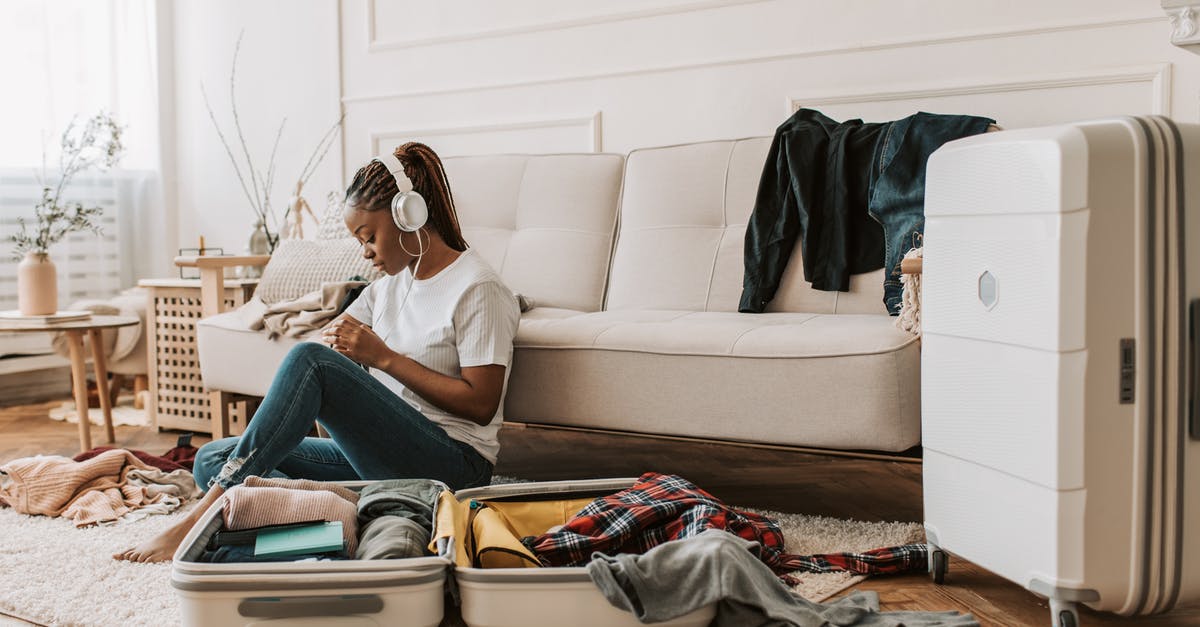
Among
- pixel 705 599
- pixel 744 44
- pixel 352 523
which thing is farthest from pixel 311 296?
pixel 705 599

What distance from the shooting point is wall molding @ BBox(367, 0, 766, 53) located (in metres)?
3.35

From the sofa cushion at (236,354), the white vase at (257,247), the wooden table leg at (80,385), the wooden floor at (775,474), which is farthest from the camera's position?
the white vase at (257,247)

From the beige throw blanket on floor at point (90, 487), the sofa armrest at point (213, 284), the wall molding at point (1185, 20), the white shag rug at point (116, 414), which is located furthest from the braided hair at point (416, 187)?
the white shag rug at point (116, 414)

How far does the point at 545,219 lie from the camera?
3025 millimetres

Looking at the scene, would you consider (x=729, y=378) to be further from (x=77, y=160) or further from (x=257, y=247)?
(x=77, y=160)

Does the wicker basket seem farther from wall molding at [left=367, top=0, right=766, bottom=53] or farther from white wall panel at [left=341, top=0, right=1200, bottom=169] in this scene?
wall molding at [left=367, top=0, right=766, bottom=53]

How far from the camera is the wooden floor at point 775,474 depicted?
5.50 ft

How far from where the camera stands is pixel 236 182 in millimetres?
4508

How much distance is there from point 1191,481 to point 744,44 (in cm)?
221

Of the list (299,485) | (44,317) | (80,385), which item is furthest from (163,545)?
(44,317)

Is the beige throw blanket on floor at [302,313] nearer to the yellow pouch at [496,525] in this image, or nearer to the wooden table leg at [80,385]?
the wooden table leg at [80,385]

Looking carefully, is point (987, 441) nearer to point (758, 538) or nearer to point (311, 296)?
point (758, 538)

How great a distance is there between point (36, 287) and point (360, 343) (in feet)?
5.73

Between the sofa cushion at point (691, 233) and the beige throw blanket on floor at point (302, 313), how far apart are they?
756 millimetres
